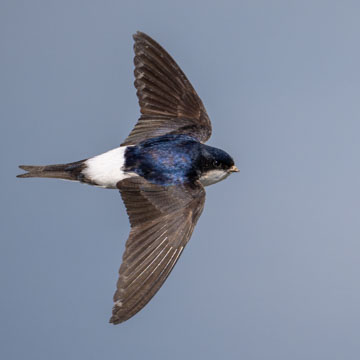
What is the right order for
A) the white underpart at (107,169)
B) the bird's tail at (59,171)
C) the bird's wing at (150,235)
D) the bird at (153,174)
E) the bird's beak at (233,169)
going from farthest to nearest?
the bird's beak at (233,169) → the bird's tail at (59,171) → the white underpart at (107,169) → the bird at (153,174) → the bird's wing at (150,235)

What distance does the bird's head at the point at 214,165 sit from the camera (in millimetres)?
5473

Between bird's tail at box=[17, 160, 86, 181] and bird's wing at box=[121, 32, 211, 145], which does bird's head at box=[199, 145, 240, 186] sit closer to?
bird's wing at box=[121, 32, 211, 145]

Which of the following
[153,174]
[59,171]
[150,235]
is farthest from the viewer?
[59,171]

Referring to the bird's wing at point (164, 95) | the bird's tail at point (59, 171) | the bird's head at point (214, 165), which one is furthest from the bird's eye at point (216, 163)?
the bird's tail at point (59, 171)

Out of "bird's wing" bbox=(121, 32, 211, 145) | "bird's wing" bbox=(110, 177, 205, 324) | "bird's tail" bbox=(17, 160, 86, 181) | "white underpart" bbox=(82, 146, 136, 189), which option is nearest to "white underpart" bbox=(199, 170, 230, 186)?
"bird's wing" bbox=(110, 177, 205, 324)

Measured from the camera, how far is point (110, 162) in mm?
5359

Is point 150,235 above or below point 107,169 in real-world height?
below

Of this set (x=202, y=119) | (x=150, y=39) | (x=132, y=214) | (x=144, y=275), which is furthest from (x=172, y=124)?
(x=144, y=275)

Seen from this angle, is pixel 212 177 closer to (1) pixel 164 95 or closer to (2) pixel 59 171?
(1) pixel 164 95

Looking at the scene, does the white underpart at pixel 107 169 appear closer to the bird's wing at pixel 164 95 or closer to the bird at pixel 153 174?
the bird at pixel 153 174

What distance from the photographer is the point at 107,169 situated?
5.32m

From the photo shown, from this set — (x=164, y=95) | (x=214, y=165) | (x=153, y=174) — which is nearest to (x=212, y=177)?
(x=214, y=165)

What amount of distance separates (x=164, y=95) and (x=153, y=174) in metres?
0.95

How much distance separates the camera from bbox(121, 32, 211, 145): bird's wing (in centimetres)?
593
